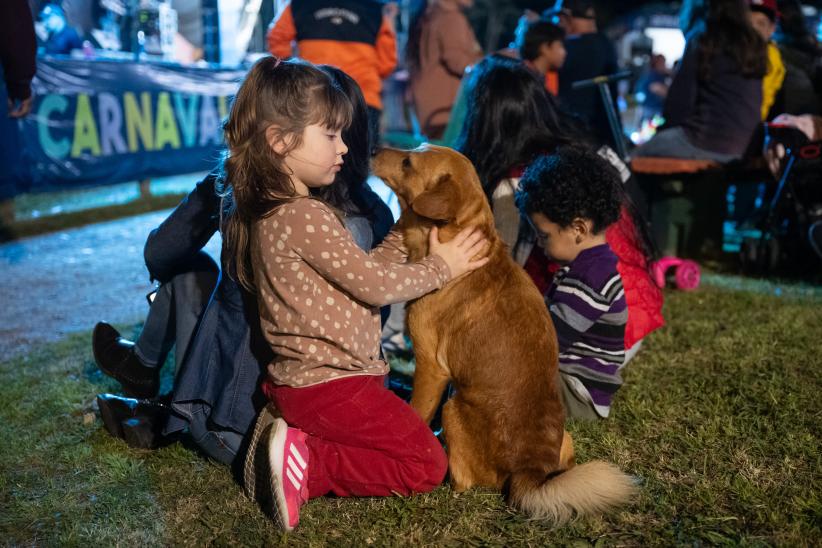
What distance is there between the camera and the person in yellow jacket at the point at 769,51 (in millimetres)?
6227

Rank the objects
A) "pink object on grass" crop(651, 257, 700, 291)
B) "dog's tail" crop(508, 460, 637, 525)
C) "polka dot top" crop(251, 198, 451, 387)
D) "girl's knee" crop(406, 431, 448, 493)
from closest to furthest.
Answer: "dog's tail" crop(508, 460, 637, 525) → "polka dot top" crop(251, 198, 451, 387) → "girl's knee" crop(406, 431, 448, 493) → "pink object on grass" crop(651, 257, 700, 291)

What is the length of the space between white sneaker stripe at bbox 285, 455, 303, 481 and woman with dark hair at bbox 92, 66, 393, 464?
0.37 m

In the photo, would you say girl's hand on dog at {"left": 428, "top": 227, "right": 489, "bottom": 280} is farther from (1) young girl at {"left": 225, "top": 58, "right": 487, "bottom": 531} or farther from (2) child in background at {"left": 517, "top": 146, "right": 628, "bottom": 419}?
(2) child in background at {"left": 517, "top": 146, "right": 628, "bottom": 419}

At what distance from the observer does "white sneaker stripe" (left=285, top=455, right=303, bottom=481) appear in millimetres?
2486

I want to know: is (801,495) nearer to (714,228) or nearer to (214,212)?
(214,212)

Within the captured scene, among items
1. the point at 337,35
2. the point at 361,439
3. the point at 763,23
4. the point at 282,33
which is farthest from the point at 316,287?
the point at 763,23

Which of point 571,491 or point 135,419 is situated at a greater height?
point 571,491

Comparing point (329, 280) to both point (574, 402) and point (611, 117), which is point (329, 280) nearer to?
point (574, 402)

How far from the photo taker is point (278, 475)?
242cm

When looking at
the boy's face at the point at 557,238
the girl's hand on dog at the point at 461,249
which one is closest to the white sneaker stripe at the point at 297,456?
the girl's hand on dog at the point at 461,249

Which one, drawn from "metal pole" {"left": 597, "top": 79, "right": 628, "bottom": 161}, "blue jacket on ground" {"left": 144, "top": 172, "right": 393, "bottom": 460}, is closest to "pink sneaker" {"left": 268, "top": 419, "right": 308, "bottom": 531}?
"blue jacket on ground" {"left": 144, "top": 172, "right": 393, "bottom": 460}

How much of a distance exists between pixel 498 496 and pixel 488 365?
0.45m

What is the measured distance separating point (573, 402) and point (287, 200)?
5.15 feet

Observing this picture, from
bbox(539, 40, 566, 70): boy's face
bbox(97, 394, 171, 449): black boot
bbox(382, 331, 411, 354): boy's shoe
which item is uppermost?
bbox(539, 40, 566, 70): boy's face
